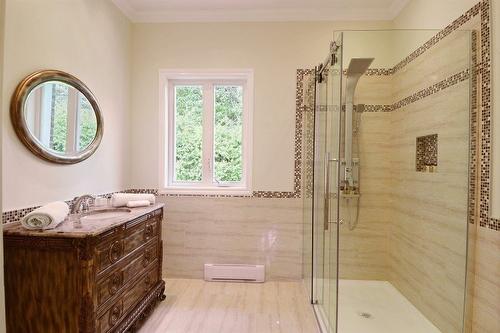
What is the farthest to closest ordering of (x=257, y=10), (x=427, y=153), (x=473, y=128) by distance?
1. (x=257, y=10)
2. (x=427, y=153)
3. (x=473, y=128)

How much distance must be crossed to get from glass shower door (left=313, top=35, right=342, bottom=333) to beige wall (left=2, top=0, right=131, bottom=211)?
1904 millimetres

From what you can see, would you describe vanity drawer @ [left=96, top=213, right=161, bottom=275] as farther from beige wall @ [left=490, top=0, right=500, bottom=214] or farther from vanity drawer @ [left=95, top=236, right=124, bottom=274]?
beige wall @ [left=490, top=0, right=500, bottom=214]

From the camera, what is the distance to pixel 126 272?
1998 millimetres

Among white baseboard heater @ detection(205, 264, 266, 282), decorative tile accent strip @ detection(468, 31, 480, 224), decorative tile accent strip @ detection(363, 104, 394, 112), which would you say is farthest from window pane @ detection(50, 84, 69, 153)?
decorative tile accent strip @ detection(468, 31, 480, 224)

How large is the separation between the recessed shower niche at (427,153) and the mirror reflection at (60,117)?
8.87 feet

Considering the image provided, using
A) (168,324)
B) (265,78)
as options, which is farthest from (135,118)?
(168,324)

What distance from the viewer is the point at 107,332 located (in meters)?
1.76

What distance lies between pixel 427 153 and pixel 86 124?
2.72 metres

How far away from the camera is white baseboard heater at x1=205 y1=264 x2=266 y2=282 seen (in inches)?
120

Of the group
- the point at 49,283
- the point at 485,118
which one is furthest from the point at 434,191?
the point at 49,283

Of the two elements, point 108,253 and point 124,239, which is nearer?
point 108,253

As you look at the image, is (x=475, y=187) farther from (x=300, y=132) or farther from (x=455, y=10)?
(x=300, y=132)

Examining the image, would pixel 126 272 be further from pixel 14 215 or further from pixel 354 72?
pixel 354 72

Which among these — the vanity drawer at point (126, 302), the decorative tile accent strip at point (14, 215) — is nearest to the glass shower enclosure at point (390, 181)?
the vanity drawer at point (126, 302)
